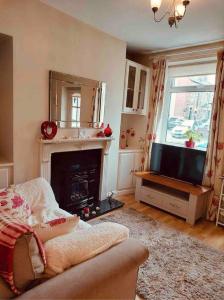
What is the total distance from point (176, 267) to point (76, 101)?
234 centimetres

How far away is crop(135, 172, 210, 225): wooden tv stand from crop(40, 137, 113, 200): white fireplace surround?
0.64m

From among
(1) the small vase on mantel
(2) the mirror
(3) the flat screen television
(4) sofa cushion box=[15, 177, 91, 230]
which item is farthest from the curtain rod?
(4) sofa cushion box=[15, 177, 91, 230]

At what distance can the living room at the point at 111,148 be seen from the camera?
1.23 m

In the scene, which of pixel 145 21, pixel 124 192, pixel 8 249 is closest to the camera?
pixel 8 249

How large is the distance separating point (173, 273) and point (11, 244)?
169 cm

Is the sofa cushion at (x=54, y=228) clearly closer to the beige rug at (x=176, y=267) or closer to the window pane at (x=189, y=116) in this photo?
the beige rug at (x=176, y=267)

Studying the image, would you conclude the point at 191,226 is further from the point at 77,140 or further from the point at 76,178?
the point at 77,140

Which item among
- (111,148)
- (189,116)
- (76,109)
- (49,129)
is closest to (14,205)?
(49,129)

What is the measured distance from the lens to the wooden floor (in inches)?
110

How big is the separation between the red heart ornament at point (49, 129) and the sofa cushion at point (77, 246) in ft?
5.31

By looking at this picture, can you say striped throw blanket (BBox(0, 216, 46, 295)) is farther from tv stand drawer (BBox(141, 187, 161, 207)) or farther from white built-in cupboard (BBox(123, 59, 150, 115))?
white built-in cupboard (BBox(123, 59, 150, 115))

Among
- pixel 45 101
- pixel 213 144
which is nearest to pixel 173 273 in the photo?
pixel 213 144

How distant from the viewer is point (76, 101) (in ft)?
10.0

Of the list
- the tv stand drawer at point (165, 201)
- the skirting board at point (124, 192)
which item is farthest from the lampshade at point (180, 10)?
the skirting board at point (124, 192)
